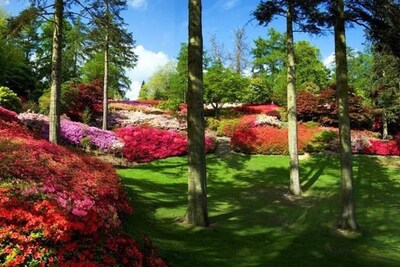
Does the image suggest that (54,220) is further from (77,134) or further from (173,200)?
(77,134)

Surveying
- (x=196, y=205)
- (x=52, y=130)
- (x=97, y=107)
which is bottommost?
(x=196, y=205)

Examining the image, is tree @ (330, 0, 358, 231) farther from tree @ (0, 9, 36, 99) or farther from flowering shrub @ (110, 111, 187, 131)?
tree @ (0, 9, 36, 99)

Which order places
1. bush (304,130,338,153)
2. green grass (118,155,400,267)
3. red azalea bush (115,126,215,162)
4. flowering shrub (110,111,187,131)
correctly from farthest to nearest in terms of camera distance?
flowering shrub (110,111,187,131) → bush (304,130,338,153) → red azalea bush (115,126,215,162) → green grass (118,155,400,267)

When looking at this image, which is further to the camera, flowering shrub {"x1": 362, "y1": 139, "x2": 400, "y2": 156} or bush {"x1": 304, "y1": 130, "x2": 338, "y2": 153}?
flowering shrub {"x1": 362, "y1": 139, "x2": 400, "y2": 156}

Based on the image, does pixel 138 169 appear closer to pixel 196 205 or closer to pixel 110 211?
pixel 196 205

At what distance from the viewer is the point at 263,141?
77.5 ft

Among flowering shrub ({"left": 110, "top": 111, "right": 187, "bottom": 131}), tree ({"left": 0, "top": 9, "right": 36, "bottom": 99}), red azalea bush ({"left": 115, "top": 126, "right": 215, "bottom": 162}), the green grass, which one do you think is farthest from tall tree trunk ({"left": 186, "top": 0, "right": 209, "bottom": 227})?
tree ({"left": 0, "top": 9, "right": 36, "bottom": 99})

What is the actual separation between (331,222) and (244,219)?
2699 mm

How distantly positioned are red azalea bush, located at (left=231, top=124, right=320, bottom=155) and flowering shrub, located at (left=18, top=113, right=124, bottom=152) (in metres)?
6.53

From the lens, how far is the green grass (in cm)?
885

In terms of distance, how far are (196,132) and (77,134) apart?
1251cm

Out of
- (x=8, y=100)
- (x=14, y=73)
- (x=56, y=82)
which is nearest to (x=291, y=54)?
(x=56, y=82)

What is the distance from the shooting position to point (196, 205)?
10.5m

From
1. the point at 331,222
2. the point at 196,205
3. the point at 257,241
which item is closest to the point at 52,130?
the point at 196,205
